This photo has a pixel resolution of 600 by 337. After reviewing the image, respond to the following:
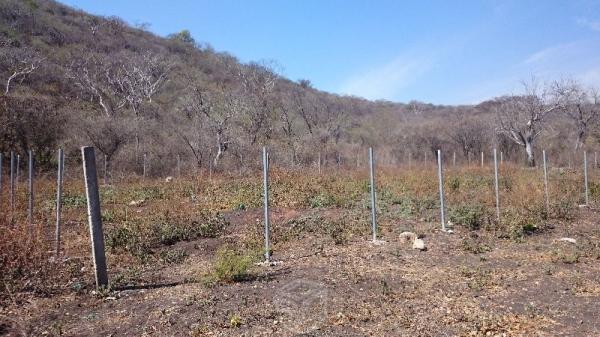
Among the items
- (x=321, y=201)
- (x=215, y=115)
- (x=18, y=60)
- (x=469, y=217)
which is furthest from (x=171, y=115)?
(x=469, y=217)

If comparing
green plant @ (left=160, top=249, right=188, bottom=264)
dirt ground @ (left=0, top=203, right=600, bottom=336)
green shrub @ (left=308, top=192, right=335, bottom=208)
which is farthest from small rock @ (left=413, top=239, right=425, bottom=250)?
green shrub @ (left=308, top=192, right=335, bottom=208)

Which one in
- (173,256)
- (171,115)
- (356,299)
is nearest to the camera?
(356,299)

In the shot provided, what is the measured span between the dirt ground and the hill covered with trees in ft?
58.0

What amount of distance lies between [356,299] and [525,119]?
3308 centimetres

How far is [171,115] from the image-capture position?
119 feet

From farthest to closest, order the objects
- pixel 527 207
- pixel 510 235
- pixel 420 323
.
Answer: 1. pixel 527 207
2. pixel 510 235
3. pixel 420 323

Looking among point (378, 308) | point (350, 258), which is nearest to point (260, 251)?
point (350, 258)

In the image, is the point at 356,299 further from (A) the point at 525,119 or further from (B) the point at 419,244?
(A) the point at 525,119

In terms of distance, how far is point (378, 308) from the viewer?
16.3 feet

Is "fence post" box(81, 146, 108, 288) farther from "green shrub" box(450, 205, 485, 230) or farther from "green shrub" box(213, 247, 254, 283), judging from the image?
"green shrub" box(450, 205, 485, 230)

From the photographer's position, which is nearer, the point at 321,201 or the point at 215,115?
the point at 321,201

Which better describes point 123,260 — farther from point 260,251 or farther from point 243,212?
point 243,212

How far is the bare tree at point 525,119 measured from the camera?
3269 cm

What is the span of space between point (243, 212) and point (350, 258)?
4.87 meters
